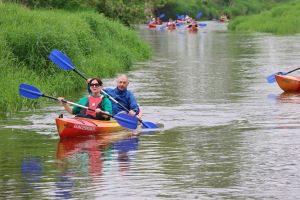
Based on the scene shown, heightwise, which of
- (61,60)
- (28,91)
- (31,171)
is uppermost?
(61,60)

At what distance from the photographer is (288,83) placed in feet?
66.9

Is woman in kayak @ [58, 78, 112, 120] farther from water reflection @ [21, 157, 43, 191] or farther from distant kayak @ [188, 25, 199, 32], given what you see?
distant kayak @ [188, 25, 199, 32]

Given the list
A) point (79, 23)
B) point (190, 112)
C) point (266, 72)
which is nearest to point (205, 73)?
point (266, 72)

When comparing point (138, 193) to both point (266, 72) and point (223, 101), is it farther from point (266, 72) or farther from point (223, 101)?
point (266, 72)

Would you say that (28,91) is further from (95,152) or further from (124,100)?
(95,152)

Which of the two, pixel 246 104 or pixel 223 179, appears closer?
pixel 223 179

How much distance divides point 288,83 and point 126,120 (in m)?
7.24

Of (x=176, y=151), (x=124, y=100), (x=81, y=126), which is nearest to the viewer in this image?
(x=176, y=151)

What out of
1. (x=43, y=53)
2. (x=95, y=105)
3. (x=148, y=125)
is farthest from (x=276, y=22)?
(x=95, y=105)

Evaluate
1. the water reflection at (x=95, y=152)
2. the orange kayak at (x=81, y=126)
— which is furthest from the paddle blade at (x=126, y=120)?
the orange kayak at (x=81, y=126)

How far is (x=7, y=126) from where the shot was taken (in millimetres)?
15062

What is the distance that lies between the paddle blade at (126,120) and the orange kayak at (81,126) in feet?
1.11

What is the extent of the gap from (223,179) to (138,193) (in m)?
1.15

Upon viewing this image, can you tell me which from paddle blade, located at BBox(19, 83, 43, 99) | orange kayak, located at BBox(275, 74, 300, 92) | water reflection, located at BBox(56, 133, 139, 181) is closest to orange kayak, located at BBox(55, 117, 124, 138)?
water reflection, located at BBox(56, 133, 139, 181)
